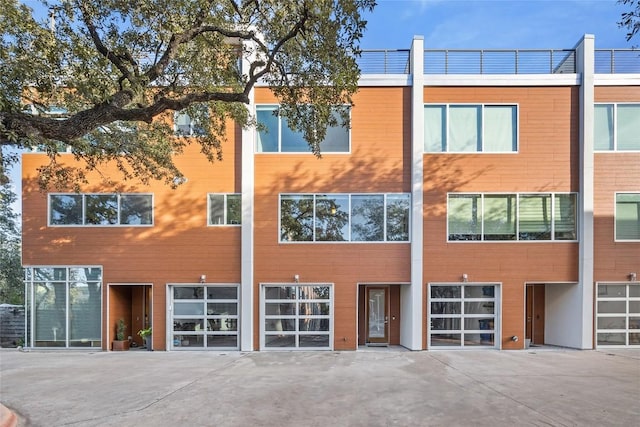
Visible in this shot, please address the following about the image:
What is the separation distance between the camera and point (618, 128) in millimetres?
12055

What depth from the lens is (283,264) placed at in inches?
470

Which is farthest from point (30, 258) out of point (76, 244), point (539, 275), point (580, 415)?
point (539, 275)

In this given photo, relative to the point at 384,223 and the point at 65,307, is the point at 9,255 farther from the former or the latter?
the point at 384,223

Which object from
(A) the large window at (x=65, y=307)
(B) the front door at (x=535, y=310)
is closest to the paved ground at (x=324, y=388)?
(A) the large window at (x=65, y=307)

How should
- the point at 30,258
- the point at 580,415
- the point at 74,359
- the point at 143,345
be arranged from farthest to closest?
the point at 143,345, the point at 30,258, the point at 74,359, the point at 580,415

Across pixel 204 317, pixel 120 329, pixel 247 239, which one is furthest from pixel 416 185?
pixel 120 329

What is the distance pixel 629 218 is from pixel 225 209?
43.5 feet

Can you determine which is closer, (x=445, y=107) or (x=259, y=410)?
(x=259, y=410)

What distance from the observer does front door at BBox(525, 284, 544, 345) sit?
13086 mm

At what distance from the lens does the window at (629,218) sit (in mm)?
11992

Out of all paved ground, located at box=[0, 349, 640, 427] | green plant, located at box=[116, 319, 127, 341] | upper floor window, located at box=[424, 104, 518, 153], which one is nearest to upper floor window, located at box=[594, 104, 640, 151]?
upper floor window, located at box=[424, 104, 518, 153]

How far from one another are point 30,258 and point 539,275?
1658 centimetres

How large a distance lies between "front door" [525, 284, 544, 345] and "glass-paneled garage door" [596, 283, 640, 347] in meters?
1.64

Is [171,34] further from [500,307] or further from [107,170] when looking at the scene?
[500,307]
